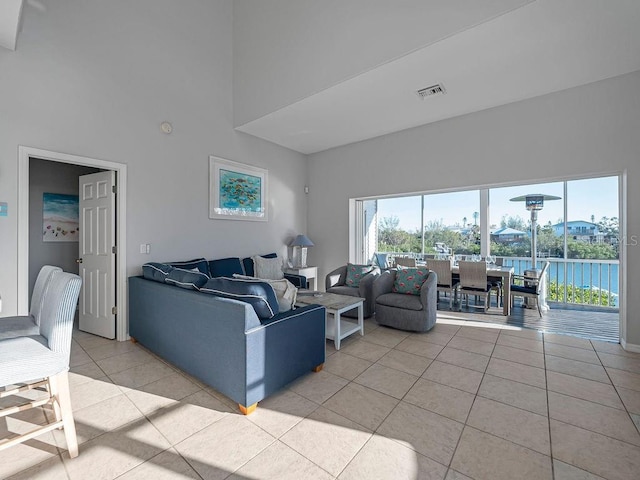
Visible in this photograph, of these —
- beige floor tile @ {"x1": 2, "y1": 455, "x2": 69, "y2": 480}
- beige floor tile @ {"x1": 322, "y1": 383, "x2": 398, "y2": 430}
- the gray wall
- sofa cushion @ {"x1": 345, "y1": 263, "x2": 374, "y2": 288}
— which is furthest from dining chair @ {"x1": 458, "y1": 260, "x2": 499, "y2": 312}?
the gray wall

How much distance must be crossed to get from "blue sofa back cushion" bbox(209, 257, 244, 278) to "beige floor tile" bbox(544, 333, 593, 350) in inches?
162

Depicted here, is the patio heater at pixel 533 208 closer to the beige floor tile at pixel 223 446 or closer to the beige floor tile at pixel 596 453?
the beige floor tile at pixel 596 453

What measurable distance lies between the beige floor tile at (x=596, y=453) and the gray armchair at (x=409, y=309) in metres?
1.83

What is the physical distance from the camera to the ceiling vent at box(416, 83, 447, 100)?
138 inches

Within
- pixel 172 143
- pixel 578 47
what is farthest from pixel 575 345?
pixel 172 143

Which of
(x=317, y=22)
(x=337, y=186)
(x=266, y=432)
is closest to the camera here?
(x=266, y=432)

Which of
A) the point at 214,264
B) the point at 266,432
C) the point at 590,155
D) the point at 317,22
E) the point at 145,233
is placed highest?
the point at 317,22

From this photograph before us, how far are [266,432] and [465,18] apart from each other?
359 centimetres

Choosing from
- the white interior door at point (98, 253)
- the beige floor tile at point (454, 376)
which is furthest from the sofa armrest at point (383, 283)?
the white interior door at point (98, 253)

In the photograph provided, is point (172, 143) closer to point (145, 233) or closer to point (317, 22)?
point (145, 233)

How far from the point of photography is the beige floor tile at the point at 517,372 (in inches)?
101

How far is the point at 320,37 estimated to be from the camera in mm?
3645

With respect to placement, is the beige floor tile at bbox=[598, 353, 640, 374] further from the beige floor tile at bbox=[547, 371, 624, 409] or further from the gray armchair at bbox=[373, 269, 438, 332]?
the gray armchair at bbox=[373, 269, 438, 332]

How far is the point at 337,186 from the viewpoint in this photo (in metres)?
5.82
